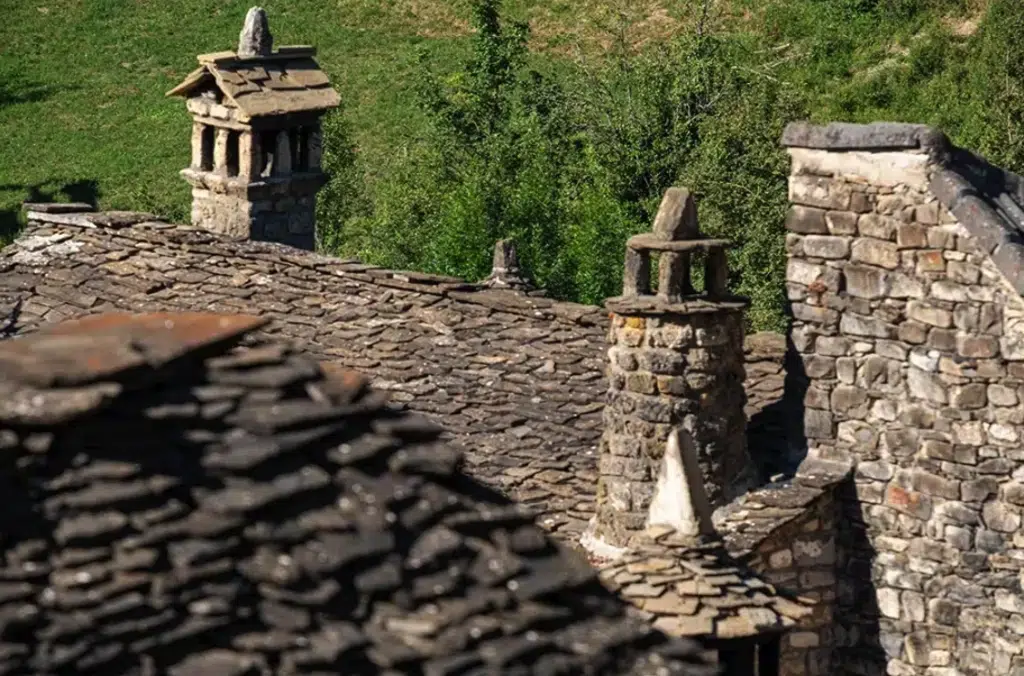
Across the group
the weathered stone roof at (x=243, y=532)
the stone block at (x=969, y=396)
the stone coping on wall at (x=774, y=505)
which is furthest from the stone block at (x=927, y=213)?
the weathered stone roof at (x=243, y=532)

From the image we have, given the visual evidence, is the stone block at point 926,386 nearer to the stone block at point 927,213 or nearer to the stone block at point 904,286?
the stone block at point 904,286

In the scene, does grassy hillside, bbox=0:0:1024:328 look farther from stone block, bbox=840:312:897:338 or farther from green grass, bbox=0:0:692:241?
stone block, bbox=840:312:897:338

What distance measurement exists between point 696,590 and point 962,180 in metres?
5.37

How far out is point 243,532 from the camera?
9.91m

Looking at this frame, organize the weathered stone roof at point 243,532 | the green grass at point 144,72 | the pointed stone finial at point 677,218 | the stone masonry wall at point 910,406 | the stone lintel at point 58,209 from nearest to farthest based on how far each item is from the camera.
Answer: the weathered stone roof at point 243,532 < the stone masonry wall at point 910,406 < the pointed stone finial at point 677,218 < the stone lintel at point 58,209 < the green grass at point 144,72

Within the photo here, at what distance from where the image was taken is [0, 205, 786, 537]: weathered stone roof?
21391 millimetres

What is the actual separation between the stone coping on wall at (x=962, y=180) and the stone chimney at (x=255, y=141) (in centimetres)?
865

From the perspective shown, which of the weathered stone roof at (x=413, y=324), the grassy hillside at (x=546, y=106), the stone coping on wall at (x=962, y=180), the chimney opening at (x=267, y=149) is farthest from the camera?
the grassy hillside at (x=546, y=106)

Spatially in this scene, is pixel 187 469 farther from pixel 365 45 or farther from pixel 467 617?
pixel 365 45

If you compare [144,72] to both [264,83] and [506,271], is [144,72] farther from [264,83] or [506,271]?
[506,271]

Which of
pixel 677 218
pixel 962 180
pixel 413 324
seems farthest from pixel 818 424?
pixel 413 324

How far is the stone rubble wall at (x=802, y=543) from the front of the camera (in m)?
19.5

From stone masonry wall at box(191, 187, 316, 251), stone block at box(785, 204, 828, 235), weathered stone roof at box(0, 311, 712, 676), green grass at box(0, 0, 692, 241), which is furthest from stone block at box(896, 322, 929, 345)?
green grass at box(0, 0, 692, 241)

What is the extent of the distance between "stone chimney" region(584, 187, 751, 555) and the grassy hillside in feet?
58.2
